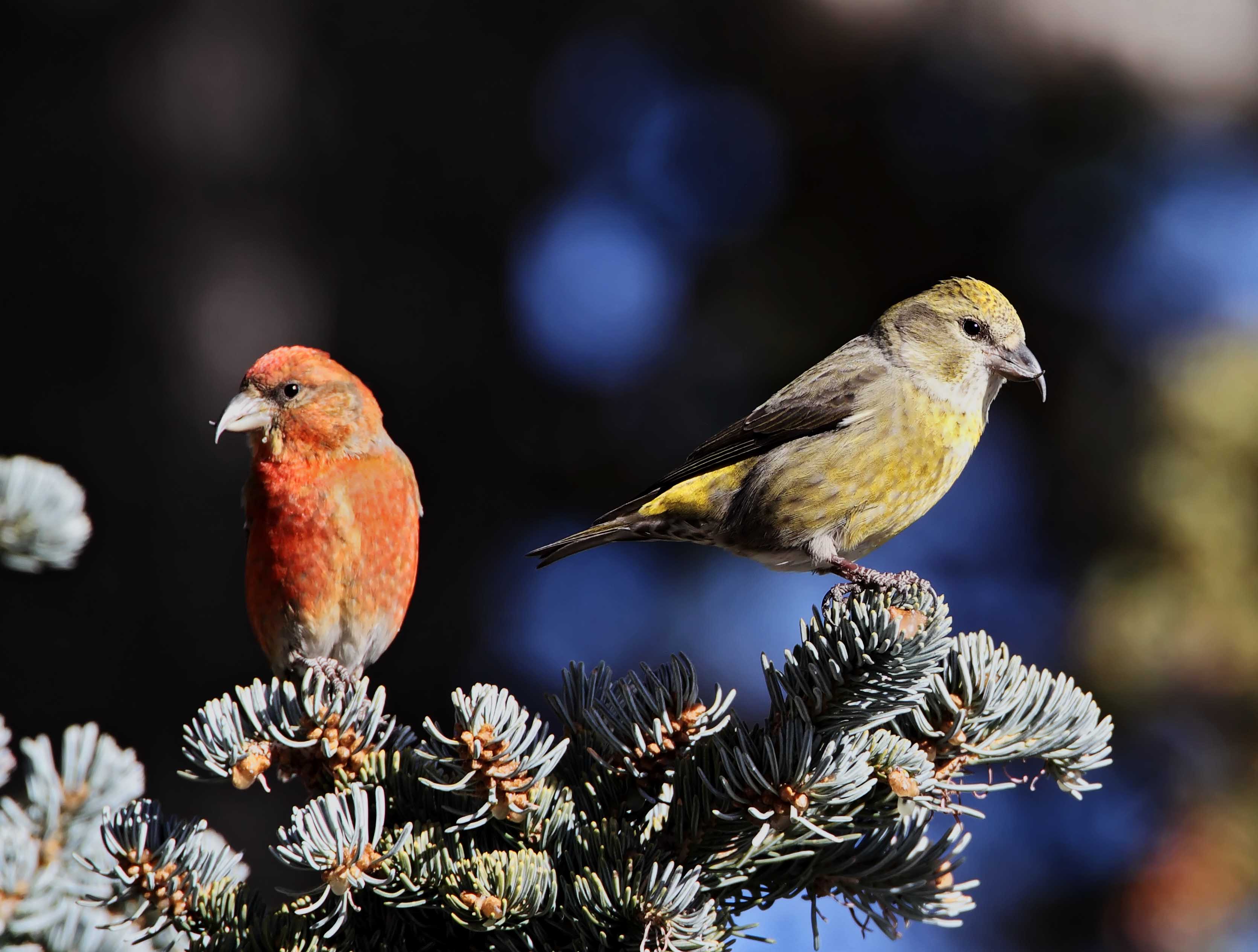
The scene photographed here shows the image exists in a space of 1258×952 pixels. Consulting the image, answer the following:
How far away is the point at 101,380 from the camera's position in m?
5.21

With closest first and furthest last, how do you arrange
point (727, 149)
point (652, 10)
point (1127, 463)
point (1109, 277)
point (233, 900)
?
point (233, 900) < point (1127, 463) < point (1109, 277) < point (727, 149) < point (652, 10)

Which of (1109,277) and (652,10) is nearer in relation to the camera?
(1109,277)

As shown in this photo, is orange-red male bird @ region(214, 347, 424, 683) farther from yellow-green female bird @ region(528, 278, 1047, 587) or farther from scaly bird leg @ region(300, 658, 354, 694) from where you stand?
yellow-green female bird @ region(528, 278, 1047, 587)

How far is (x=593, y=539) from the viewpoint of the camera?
3.35 m

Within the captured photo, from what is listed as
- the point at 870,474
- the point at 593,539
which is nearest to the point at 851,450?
the point at 870,474

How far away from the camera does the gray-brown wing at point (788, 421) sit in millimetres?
3416

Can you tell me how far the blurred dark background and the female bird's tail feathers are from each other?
5.15 feet

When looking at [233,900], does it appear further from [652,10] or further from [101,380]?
[652,10]

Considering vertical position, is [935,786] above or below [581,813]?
below

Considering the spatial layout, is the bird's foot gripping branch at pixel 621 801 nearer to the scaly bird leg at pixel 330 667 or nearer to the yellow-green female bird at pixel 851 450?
the scaly bird leg at pixel 330 667

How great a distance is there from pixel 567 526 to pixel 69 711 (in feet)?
7.58

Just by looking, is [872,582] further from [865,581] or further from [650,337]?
[650,337]

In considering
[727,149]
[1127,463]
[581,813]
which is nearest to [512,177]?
[727,149]

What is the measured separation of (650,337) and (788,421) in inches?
77.8
